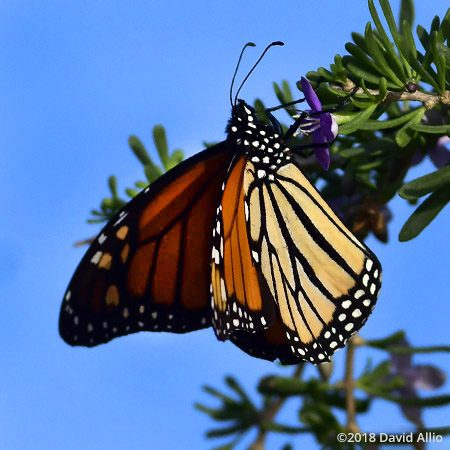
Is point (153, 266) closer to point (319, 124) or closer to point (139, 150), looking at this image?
point (139, 150)

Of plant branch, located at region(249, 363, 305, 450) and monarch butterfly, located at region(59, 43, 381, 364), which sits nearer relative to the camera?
monarch butterfly, located at region(59, 43, 381, 364)

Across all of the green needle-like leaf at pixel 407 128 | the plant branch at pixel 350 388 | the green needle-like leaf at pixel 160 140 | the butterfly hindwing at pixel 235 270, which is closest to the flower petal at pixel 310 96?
the green needle-like leaf at pixel 407 128

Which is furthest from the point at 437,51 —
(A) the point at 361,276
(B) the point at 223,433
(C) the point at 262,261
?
(B) the point at 223,433

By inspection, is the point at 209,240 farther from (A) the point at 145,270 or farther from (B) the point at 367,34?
(B) the point at 367,34

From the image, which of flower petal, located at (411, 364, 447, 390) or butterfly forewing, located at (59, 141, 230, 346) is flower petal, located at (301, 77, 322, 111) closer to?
butterfly forewing, located at (59, 141, 230, 346)

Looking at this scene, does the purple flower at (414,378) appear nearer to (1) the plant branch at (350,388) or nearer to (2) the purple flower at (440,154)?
(1) the plant branch at (350,388)

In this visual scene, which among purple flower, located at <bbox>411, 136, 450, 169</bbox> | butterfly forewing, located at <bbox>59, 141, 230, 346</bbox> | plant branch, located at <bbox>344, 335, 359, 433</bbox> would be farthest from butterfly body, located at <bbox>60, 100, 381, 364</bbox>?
purple flower, located at <bbox>411, 136, 450, 169</bbox>
